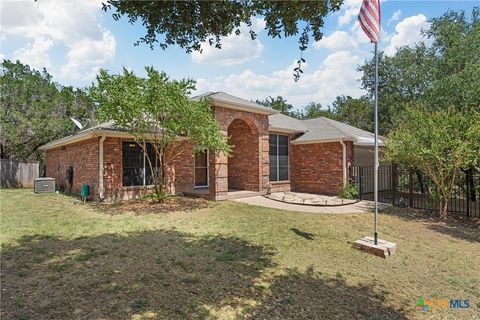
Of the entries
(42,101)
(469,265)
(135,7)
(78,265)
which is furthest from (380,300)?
A: (42,101)

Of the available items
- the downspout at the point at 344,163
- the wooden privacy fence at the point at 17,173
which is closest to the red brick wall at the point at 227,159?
the downspout at the point at 344,163

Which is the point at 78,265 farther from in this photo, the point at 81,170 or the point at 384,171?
the point at 384,171

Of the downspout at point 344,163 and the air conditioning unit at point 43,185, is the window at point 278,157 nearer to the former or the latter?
the downspout at point 344,163

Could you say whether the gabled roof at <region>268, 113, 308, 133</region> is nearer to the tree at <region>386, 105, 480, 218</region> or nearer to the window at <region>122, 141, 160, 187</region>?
the tree at <region>386, 105, 480, 218</region>

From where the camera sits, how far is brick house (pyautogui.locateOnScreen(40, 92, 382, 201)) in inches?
440

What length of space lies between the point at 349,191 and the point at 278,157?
404cm

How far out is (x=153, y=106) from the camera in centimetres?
921

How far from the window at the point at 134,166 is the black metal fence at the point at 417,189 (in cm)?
948

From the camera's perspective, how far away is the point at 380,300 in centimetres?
383

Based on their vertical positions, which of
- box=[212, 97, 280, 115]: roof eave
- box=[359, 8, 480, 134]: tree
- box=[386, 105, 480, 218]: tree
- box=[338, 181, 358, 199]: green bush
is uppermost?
box=[359, 8, 480, 134]: tree

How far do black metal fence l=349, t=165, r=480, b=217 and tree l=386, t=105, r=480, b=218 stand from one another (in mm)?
805

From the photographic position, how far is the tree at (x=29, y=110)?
58.5 feet

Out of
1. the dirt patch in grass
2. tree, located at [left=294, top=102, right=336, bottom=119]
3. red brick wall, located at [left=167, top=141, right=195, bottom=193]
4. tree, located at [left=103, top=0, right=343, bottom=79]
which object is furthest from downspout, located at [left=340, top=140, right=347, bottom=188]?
tree, located at [left=294, top=102, right=336, bottom=119]

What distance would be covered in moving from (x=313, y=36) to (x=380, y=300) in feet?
13.6
